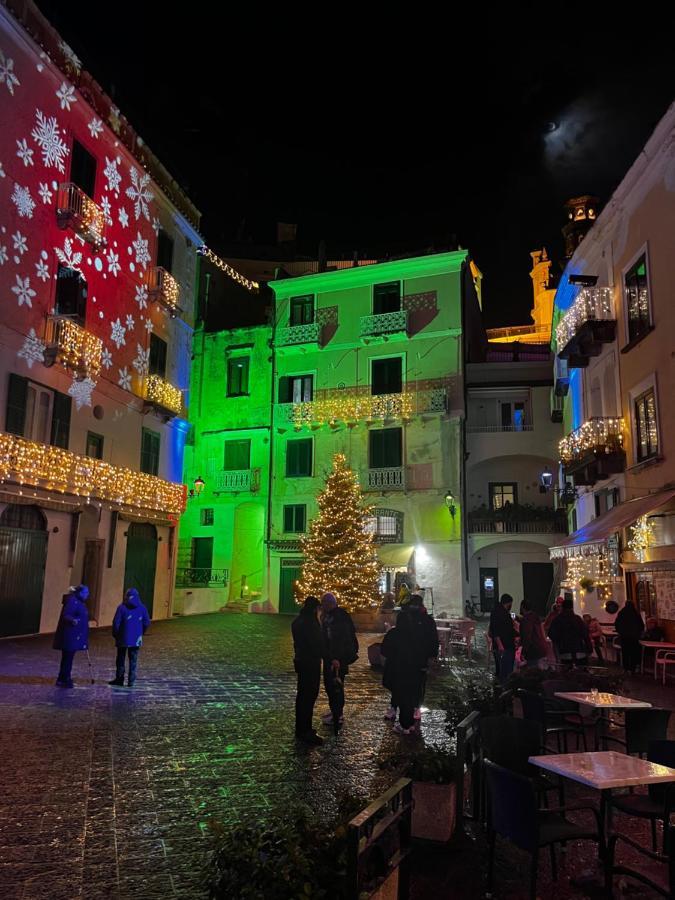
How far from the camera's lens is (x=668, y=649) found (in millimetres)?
14242

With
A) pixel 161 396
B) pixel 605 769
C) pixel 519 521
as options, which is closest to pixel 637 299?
pixel 605 769

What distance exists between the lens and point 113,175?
22.5 m

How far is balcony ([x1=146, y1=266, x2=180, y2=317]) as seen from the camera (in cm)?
2488

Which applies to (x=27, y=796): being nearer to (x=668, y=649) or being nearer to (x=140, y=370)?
(x=668, y=649)

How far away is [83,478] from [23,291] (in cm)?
565

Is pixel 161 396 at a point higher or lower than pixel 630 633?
higher

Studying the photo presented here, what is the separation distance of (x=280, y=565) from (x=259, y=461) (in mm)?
5214

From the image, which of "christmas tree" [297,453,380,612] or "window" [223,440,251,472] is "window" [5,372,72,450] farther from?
"window" [223,440,251,472]

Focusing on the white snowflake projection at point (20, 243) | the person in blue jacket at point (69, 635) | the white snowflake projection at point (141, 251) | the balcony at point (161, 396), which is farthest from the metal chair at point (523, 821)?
the white snowflake projection at point (141, 251)

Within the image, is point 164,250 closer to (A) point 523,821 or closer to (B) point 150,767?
(B) point 150,767

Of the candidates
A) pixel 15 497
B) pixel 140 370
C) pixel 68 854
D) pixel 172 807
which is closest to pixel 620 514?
pixel 172 807

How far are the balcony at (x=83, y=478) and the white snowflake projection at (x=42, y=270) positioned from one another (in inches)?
188

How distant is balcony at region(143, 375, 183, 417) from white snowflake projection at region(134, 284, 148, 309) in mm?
2674

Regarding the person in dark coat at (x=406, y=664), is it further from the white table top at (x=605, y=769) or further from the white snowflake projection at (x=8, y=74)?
the white snowflake projection at (x=8, y=74)
